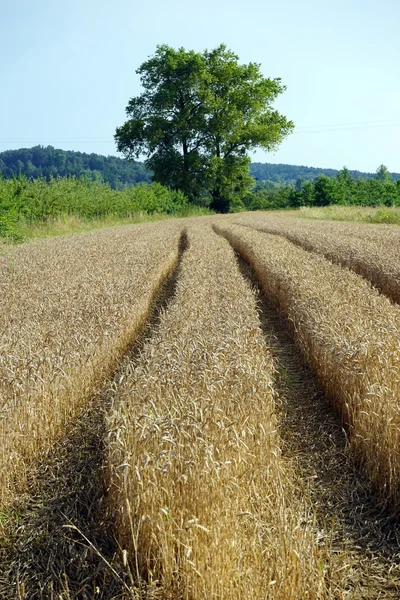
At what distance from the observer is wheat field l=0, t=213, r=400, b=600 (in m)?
3.17

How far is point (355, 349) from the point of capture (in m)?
5.95

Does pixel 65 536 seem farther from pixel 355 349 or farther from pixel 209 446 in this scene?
pixel 355 349

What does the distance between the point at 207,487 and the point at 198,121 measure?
5501cm

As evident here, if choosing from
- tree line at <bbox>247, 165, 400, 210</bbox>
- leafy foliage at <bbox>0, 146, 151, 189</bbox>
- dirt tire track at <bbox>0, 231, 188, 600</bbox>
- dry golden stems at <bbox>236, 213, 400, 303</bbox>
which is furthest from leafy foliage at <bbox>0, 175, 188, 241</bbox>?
leafy foliage at <bbox>0, 146, 151, 189</bbox>

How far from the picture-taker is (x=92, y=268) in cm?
1397

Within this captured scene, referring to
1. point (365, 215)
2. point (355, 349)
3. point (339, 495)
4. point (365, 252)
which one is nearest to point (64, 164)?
point (365, 215)

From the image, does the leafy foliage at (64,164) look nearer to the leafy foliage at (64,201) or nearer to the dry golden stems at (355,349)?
the leafy foliage at (64,201)

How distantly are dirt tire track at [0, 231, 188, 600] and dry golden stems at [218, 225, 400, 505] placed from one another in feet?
7.39

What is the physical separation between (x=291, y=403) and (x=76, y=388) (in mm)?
2543

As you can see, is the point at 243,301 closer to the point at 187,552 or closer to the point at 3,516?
the point at 3,516

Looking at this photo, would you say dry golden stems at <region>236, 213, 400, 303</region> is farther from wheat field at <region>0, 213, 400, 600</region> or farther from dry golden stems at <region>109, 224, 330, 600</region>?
→ dry golden stems at <region>109, 224, 330, 600</region>

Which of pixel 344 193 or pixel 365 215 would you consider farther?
pixel 344 193

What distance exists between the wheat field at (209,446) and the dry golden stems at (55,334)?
0.03 m

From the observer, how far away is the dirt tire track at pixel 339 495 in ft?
11.5
